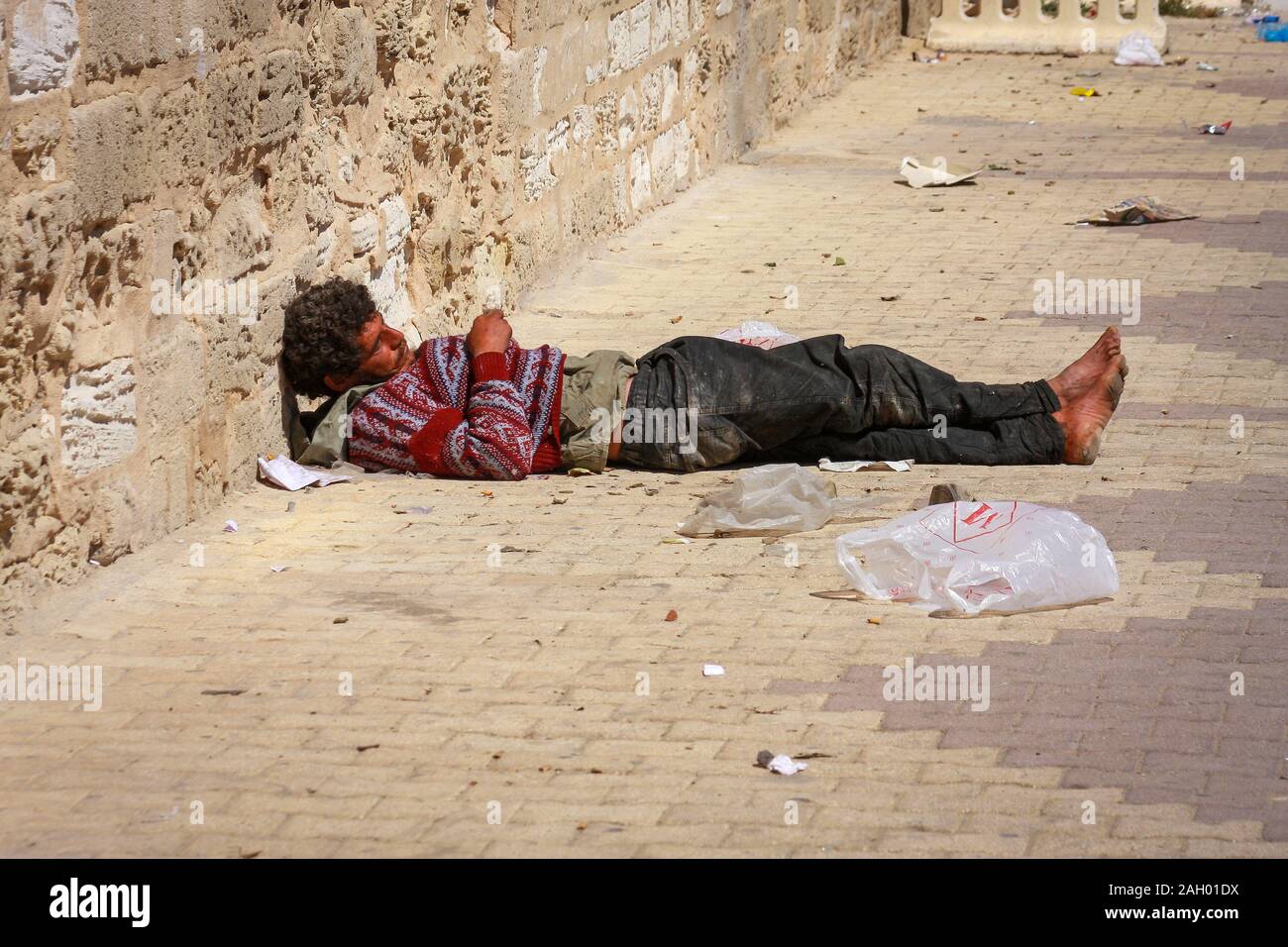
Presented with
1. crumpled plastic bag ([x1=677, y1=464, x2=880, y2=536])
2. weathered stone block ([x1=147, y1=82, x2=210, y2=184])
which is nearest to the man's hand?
crumpled plastic bag ([x1=677, y1=464, x2=880, y2=536])

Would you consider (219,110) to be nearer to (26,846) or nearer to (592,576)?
(592,576)

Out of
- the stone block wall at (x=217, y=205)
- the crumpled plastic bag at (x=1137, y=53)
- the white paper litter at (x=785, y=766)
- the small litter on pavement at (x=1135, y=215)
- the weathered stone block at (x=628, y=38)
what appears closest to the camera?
the white paper litter at (x=785, y=766)

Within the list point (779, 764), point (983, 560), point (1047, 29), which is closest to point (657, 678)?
point (779, 764)

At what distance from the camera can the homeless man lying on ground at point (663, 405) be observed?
5637 millimetres

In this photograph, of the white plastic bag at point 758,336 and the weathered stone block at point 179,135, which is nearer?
the weathered stone block at point 179,135

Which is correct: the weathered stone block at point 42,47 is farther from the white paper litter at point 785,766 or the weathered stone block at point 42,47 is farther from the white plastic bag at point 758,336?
the white plastic bag at point 758,336

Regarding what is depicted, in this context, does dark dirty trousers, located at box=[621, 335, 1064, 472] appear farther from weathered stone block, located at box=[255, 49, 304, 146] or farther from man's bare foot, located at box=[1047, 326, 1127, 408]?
weathered stone block, located at box=[255, 49, 304, 146]

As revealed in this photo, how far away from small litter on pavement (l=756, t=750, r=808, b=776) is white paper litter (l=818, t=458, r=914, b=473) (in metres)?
2.12

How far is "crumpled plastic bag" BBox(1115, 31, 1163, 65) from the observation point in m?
14.5

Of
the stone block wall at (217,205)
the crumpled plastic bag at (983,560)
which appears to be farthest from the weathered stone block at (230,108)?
the crumpled plastic bag at (983,560)

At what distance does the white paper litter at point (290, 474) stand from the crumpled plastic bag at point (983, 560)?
1.89 meters

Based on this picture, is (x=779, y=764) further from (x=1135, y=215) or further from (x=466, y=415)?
(x=1135, y=215)

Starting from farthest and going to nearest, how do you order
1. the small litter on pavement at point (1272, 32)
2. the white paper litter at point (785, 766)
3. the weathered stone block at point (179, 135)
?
the small litter on pavement at point (1272, 32), the weathered stone block at point (179, 135), the white paper litter at point (785, 766)

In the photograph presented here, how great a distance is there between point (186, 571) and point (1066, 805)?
104 inches
